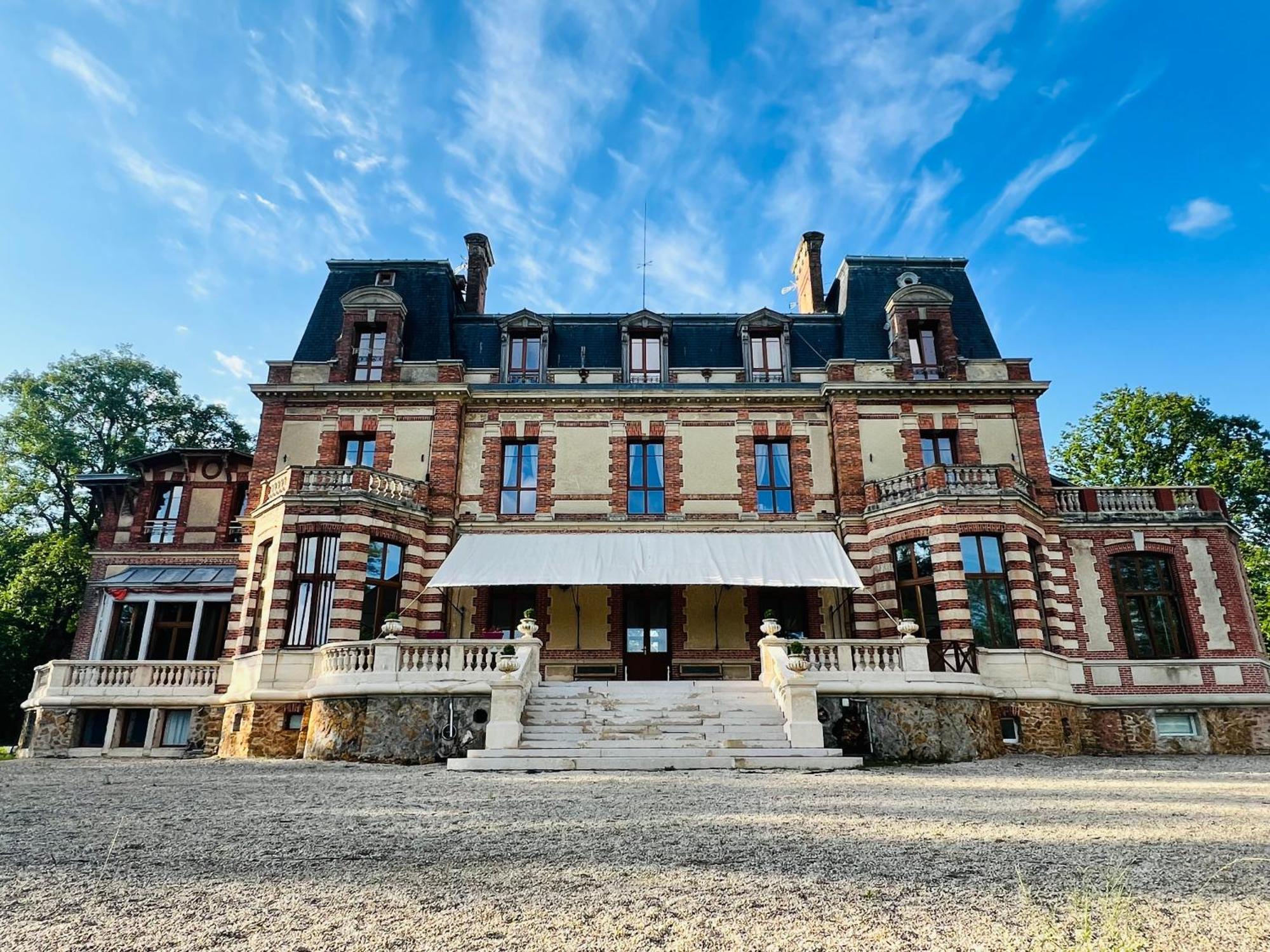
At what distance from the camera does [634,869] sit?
455cm

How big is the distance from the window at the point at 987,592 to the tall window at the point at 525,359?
1163 centimetres

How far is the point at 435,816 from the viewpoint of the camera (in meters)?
6.53

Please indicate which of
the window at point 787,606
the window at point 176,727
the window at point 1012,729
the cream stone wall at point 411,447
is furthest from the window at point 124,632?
the window at point 1012,729

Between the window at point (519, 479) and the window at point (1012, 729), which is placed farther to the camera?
the window at point (519, 479)

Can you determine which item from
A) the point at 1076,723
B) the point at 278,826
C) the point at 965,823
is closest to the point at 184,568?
the point at 278,826

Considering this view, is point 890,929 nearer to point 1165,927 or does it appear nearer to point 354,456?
point 1165,927

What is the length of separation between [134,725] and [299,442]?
25.3 ft

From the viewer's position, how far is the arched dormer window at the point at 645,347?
20203mm

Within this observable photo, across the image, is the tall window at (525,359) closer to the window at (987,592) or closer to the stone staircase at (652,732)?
the stone staircase at (652,732)

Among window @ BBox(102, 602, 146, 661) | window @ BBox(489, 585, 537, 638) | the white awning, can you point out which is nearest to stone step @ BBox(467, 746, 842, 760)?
the white awning

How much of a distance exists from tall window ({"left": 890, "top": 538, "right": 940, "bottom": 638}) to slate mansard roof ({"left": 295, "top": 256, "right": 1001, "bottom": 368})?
18.4 ft

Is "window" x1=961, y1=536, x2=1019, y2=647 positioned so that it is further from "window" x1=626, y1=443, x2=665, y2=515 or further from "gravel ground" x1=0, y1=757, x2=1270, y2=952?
"window" x1=626, y1=443, x2=665, y2=515

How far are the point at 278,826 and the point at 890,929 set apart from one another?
4.91 meters

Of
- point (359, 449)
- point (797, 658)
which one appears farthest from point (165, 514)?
point (797, 658)
